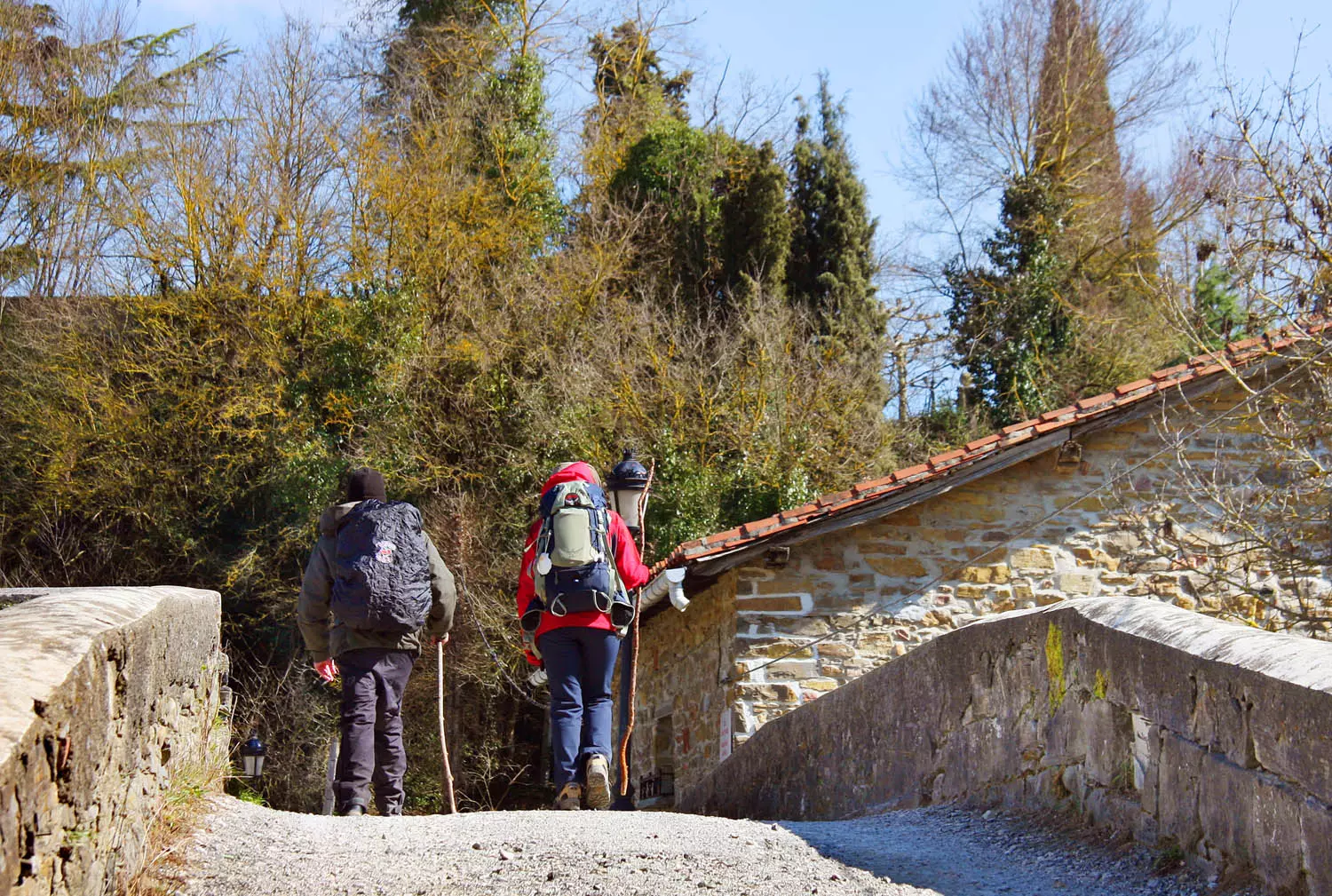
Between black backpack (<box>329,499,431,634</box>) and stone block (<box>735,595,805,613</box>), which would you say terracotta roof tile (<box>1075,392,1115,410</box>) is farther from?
black backpack (<box>329,499,431,634</box>)

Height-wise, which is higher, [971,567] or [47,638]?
[971,567]

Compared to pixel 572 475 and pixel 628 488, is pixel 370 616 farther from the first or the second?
pixel 628 488

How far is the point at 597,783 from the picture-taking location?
599 cm

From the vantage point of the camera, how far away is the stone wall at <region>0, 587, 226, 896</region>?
253 cm

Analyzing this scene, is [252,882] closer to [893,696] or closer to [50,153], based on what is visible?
[893,696]

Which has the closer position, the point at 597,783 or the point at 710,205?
the point at 597,783

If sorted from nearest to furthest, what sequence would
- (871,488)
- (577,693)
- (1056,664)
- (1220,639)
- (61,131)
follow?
1. (1220,639)
2. (1056,664)
3. (577,693)
4. (871,488)
5. (61,131)

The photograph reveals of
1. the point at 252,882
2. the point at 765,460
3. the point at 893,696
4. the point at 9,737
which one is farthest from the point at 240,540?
the point at 9,737

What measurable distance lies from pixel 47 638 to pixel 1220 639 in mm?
2870

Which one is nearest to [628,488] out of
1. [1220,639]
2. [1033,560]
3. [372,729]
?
[372,729]

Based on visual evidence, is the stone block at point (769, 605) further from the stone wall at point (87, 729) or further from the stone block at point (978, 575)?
the stone wall at point (87, 729)

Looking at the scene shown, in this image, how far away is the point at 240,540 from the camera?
57.3ft

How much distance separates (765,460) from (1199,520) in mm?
5893

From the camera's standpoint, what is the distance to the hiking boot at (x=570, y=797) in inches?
235
